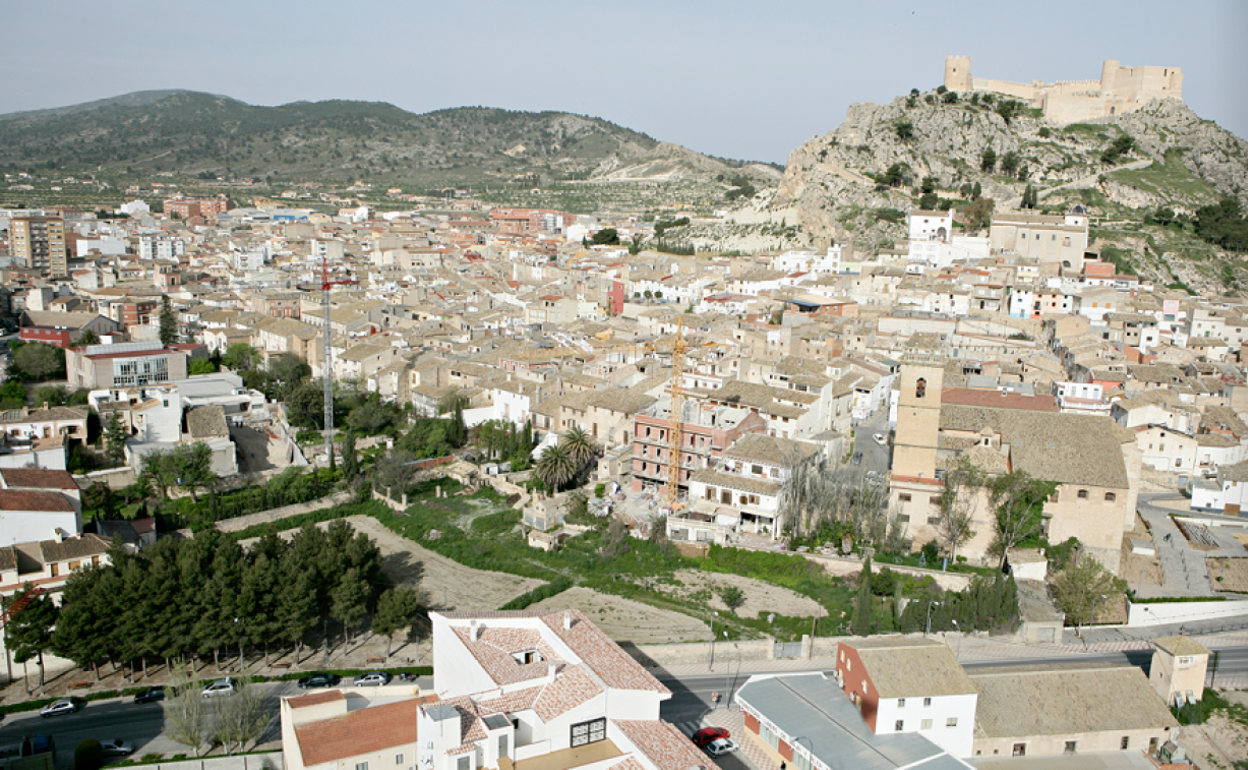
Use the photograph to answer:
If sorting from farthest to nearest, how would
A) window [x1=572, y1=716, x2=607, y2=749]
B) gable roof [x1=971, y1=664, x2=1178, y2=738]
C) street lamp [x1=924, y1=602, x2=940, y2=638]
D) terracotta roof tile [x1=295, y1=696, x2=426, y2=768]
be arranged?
street lamp [x1=924, y1=602, x2=940, y2=638], gable roof [x1=971, y1=664, x2=1178, y2=738], terracotta roof tile [x1=295, y1=696, x2=426, y2=768], window [x1=572, y1=716, x2=607, y2=749]

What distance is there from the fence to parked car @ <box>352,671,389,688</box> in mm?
2594

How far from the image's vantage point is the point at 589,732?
47.2 ft

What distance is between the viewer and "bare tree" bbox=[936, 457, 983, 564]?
23359mm

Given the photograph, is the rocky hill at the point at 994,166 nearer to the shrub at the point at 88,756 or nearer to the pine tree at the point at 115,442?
the pine tree at the point at 115,442

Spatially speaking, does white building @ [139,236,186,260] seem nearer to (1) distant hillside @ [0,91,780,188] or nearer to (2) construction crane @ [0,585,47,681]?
(2) construction crane @ [0,585,47,681]

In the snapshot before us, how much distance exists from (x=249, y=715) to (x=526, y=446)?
15330mm

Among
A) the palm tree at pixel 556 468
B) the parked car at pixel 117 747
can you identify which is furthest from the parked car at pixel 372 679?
the palm tree at pixel 556 468

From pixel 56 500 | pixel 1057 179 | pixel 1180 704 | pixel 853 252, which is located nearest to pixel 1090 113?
pixel 1057 179

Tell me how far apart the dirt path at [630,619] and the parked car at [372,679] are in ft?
13.6

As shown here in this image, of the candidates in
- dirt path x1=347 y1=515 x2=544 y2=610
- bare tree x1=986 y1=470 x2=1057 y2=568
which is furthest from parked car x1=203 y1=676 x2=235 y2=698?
bare tree x1=986 y1=470 x2=1057 y2=568

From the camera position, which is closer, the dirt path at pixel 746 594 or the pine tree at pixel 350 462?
the dirt path at pixel 746 594

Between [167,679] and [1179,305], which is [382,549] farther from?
[1179,305]

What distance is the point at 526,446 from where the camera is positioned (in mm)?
30875

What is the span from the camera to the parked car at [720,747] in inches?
628
